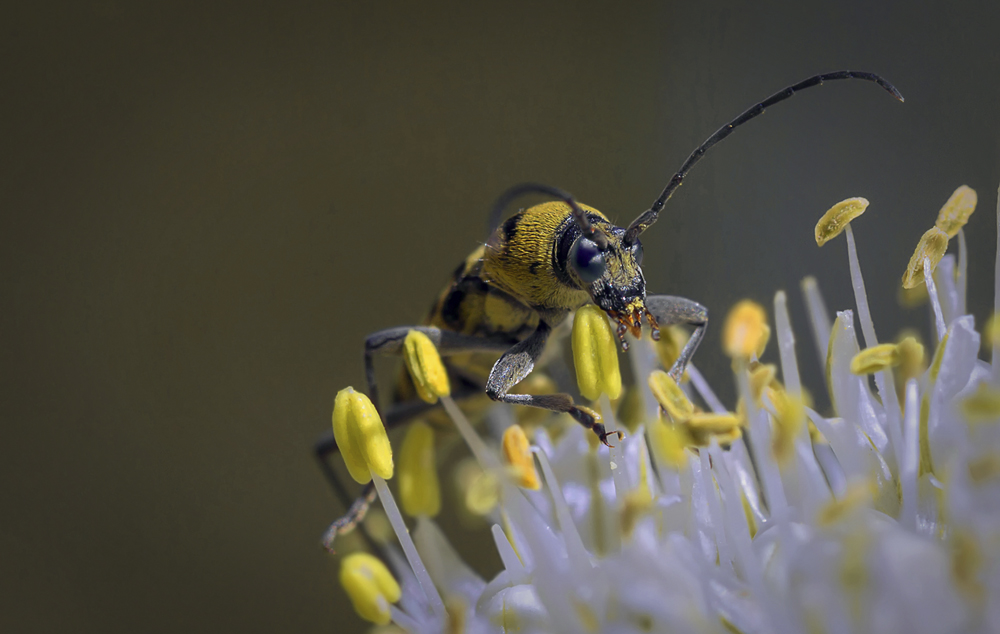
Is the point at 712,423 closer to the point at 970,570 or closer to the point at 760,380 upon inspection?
the point at 760,380

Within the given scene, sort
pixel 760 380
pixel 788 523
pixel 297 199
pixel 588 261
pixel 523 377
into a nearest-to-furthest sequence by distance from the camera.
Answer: pixel 788 523 → pixel 760 380 → pixel 588 261 → pixel 523 377 → pixel 297 199

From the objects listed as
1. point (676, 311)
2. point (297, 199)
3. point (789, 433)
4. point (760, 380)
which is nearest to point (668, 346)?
point (676, 311)

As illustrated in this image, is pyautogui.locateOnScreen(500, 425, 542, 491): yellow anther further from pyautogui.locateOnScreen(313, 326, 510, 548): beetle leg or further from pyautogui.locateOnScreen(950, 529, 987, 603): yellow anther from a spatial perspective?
pyautogui.locateOnScreen(950, 529, 987, 603): yellow anther

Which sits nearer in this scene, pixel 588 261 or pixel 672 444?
pixel 672 444

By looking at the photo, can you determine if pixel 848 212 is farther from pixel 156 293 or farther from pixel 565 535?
pixel 156 293

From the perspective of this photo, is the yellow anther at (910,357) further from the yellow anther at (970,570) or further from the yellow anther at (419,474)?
the yellow anther at (419,474)

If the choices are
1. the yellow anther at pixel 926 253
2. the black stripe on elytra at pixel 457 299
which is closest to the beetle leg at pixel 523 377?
the black stripe on elytra at pixel 457 299

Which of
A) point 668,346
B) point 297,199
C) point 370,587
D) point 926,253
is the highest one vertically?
point 297,199

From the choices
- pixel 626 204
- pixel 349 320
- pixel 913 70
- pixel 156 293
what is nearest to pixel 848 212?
pixel 913 70
